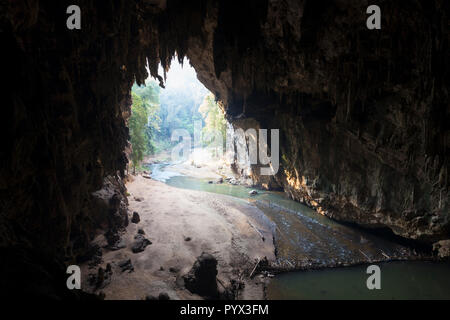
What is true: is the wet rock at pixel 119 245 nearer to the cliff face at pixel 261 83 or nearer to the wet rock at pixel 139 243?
the wet rock at pixel 139 243

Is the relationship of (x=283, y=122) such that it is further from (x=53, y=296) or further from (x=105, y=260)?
(x=53, y=296)

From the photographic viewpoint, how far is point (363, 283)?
25.8 ft

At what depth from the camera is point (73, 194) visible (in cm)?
627

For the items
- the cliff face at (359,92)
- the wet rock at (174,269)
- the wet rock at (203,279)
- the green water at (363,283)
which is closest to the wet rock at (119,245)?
the wet rock at (174,269)

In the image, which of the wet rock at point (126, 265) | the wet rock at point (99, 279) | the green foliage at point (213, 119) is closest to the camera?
the wet rock at point (99, 279)

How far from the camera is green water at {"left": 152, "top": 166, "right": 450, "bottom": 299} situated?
7430mm

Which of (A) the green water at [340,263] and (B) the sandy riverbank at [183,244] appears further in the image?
(A) the green water at [340,263]

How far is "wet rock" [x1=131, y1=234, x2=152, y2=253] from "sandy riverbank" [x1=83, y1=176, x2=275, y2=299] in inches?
6.0

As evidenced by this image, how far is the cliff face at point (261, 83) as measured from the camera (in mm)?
4457

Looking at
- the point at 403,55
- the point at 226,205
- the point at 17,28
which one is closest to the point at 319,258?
the point at 226,205

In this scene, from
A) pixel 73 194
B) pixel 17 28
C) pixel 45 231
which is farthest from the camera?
pixel 73 194

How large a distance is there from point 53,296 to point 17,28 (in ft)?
14.0

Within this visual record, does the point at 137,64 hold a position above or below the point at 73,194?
above

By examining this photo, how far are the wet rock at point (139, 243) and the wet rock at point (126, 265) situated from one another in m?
0.90
